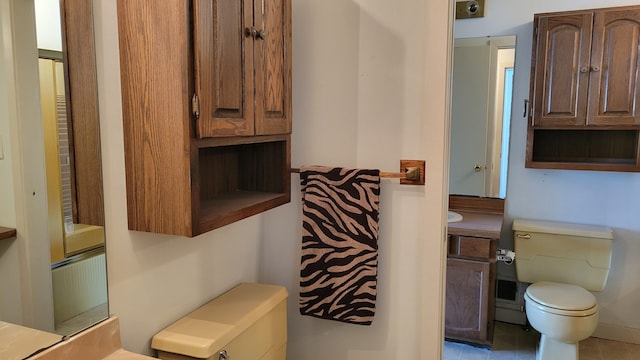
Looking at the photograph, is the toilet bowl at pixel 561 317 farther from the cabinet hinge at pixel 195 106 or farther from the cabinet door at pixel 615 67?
the cabinet hinge at pixel 195 106

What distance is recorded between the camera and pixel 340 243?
→ 1.87m

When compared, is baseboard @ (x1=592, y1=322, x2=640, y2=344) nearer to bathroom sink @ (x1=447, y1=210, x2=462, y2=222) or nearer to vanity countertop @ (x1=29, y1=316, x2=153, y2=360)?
bathroom sink @ (x1=447, y1=210, x2=462, y2=222)

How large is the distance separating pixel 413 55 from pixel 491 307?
1796mm

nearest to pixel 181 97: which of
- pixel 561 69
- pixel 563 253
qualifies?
pixel 561 69

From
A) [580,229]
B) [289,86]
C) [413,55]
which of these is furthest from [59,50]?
[580,229]

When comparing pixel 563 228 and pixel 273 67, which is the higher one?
pixel 273 67

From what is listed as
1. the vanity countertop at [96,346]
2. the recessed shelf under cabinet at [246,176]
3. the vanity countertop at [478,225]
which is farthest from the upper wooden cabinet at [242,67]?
the vanity countertop at [478,225]

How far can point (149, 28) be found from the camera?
4.04ft

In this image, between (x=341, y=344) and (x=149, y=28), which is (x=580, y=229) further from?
(x=149, y=28)

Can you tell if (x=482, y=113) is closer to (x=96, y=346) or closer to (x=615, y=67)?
(x=615, y=67)

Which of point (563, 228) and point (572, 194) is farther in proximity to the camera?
point (572, 194)

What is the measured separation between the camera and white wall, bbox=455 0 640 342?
9.80 ft

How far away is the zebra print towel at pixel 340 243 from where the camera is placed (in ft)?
6.00

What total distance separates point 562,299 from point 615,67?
1.37 metres
